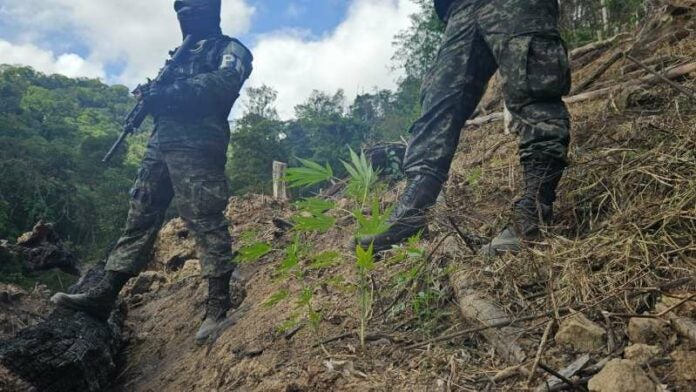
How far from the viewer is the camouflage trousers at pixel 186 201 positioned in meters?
2.71

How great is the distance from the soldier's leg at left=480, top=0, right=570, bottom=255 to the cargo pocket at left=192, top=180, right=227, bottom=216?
5.65ft

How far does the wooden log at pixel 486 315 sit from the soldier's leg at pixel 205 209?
1.46 meters

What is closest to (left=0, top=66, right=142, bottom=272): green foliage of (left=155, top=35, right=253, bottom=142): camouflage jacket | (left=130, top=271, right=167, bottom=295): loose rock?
(left=130, top=271, right=167, bottom=295): loose rock

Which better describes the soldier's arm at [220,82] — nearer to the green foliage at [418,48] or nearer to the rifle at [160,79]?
the rifle at [160,79]

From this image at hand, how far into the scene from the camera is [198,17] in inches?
122

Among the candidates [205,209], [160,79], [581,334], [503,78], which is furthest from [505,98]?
[160,79]

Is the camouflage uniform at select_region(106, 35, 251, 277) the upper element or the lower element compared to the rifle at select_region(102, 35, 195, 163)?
lower

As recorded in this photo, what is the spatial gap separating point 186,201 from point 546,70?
6.75 ft

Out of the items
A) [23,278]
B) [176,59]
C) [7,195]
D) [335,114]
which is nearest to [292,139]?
[335,114]

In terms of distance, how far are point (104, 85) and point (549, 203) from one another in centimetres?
6042

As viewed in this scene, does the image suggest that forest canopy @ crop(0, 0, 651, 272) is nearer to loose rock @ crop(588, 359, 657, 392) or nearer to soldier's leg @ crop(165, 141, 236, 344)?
soldier's leg @ crop(165, 141, 236, 344)

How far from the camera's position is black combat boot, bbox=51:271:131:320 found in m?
2.66

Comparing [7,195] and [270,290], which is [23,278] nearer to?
[270,290]

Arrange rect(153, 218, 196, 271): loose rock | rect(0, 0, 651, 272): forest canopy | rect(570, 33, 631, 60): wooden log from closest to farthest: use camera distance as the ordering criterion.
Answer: rect(153, 218, 196, 271): loose rock
rect(570, 33, 631, 60): wooden log
rect(0, 0, 651, 272): forest canopy
